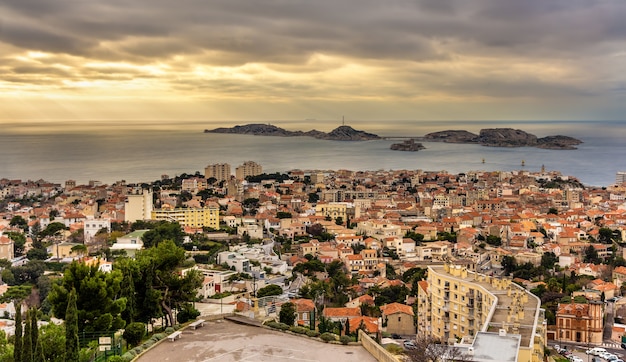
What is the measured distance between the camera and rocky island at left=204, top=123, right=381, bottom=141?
12056 centimetres

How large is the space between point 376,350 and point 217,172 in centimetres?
4454

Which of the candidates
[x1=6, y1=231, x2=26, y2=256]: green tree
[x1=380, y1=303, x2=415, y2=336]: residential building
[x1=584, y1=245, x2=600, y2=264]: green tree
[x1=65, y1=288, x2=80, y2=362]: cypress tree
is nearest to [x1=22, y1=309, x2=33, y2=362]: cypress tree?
[x1=65, y1=288, x2=80, y2=362]: cypress tree

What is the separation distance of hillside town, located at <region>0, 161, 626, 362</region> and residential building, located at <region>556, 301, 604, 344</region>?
30mm

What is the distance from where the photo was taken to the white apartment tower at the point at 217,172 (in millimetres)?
50469

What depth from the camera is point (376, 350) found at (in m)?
7.14

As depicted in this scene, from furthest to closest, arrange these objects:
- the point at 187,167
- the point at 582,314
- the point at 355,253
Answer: the point at 187,167 → the point at 355,253 → the point at 582,314

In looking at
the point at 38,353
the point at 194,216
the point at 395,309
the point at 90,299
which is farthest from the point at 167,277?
the point at 194,216

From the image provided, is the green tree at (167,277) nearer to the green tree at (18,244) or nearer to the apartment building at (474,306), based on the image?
the apartment building at (474,306)

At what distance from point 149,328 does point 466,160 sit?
71.3 m

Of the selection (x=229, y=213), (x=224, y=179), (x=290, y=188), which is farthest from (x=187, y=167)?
(x=229, y=213)

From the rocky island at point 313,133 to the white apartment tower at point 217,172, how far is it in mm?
69616

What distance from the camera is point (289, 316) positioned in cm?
1003

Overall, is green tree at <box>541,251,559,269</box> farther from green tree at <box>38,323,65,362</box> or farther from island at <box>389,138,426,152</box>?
island at <box>389,138,426,152</box>

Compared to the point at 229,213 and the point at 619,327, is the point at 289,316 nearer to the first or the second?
the point at 619,327
